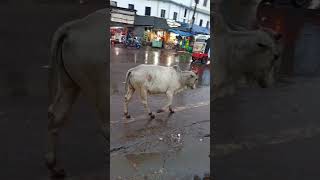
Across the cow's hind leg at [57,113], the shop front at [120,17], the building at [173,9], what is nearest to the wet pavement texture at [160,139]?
the building at [173,9]

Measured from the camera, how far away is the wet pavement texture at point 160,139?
2.30m

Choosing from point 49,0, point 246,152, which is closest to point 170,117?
point 246,152

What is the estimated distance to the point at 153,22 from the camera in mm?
1962

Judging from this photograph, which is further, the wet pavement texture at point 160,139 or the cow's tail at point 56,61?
the wet pavement texture at point 160,139

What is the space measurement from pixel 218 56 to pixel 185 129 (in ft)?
7.22

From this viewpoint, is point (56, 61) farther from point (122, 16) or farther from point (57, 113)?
point (122, 16)

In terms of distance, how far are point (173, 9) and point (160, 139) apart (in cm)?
165

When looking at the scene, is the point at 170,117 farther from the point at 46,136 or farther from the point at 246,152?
the point at 46,136

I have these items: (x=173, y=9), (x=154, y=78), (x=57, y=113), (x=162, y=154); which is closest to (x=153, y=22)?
(x=173, y=9)

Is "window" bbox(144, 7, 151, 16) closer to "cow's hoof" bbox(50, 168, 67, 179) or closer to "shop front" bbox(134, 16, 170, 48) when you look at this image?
"shop front" bbox(134, 16, 170, 48)

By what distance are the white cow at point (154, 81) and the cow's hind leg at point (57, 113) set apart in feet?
7.78

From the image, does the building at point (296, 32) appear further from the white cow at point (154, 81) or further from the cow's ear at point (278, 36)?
the white cow at point (154, 81)

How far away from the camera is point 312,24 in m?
1.46

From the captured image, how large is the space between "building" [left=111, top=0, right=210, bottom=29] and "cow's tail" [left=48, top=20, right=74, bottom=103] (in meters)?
0.35
